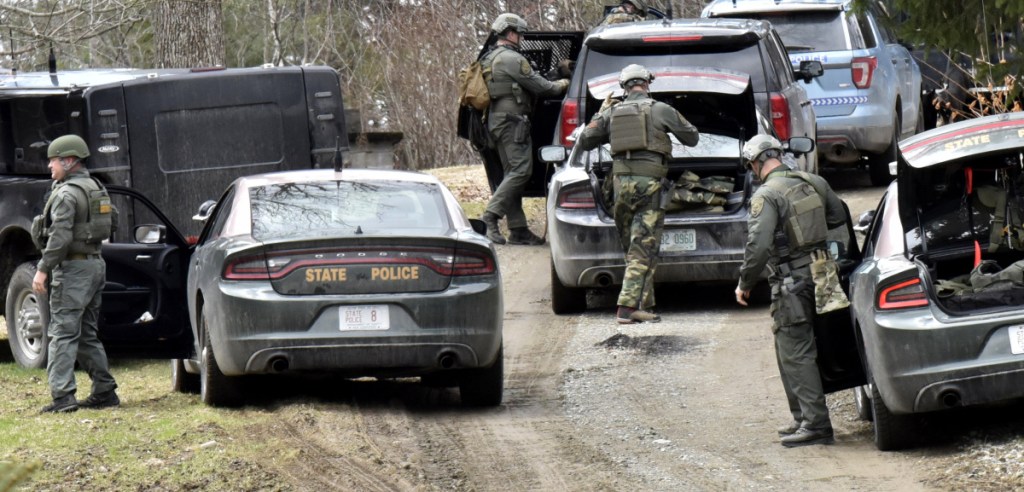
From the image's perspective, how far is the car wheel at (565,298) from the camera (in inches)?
477

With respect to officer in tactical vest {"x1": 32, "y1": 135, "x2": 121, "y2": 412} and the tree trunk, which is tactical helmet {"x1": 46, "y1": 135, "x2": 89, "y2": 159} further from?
the tree trunk

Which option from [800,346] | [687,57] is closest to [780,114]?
[687,57]

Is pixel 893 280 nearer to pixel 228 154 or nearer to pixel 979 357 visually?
pixel 979 357

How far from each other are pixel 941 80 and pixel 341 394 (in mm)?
13021

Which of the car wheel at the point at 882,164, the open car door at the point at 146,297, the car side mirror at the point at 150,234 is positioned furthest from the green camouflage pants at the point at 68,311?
the car wheel at the point at 882,164

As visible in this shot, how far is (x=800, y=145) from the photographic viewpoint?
35.6 ft

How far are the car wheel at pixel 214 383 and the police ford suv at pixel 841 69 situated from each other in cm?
837

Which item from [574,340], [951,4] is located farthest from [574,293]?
[951,4]

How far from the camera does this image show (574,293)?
12.2 metres

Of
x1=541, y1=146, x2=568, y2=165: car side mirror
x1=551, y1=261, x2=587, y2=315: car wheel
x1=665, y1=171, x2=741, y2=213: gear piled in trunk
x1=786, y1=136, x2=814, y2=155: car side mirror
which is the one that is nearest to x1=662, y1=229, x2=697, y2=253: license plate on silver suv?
x1=665, y1=171, x2=741, y2=213: gear piled in trunk

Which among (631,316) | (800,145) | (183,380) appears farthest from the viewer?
(631,316)

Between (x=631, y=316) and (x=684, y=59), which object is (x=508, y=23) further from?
(x=631, y=316)

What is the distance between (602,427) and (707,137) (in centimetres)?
440

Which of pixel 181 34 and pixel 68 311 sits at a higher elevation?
pixel 181 34
